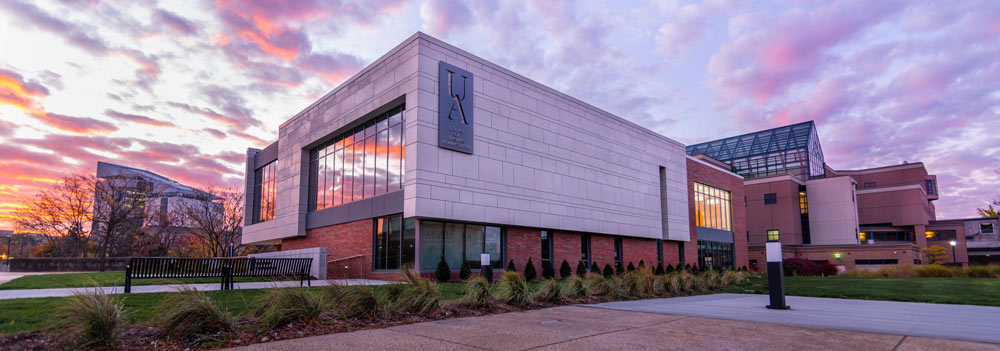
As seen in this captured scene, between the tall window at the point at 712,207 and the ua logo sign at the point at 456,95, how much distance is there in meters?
21.8

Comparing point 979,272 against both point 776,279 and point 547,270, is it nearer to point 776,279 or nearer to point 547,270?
point 547,270

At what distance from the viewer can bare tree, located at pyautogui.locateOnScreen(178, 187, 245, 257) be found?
142ft

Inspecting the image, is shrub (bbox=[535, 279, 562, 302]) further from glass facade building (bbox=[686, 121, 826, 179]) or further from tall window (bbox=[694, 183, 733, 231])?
glass facade building (bbox=[686, 121, 826, 179])

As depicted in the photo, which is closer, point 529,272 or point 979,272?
point 529,272

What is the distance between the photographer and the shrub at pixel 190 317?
19.8ft

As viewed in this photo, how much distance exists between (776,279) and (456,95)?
513 inches

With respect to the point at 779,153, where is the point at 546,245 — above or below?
below

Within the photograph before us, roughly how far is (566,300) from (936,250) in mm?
65177

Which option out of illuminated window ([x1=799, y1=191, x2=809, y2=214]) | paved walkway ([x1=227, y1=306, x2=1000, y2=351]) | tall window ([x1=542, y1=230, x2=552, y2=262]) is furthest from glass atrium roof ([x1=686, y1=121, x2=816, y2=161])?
paved walkway ([x1=227, y1=306, x2=1000, y2=351])

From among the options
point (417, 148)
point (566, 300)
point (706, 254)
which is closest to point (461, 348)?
point (566, 300)

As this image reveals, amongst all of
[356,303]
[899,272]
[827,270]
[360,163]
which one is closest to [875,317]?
[356,303]

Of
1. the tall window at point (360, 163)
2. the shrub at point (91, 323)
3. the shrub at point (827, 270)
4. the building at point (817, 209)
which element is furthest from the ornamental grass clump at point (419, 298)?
the building at point (817, 209)

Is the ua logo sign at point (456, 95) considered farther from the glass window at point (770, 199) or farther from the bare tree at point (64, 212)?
the glass window at point (770, 199)

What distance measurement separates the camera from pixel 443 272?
19109mm
